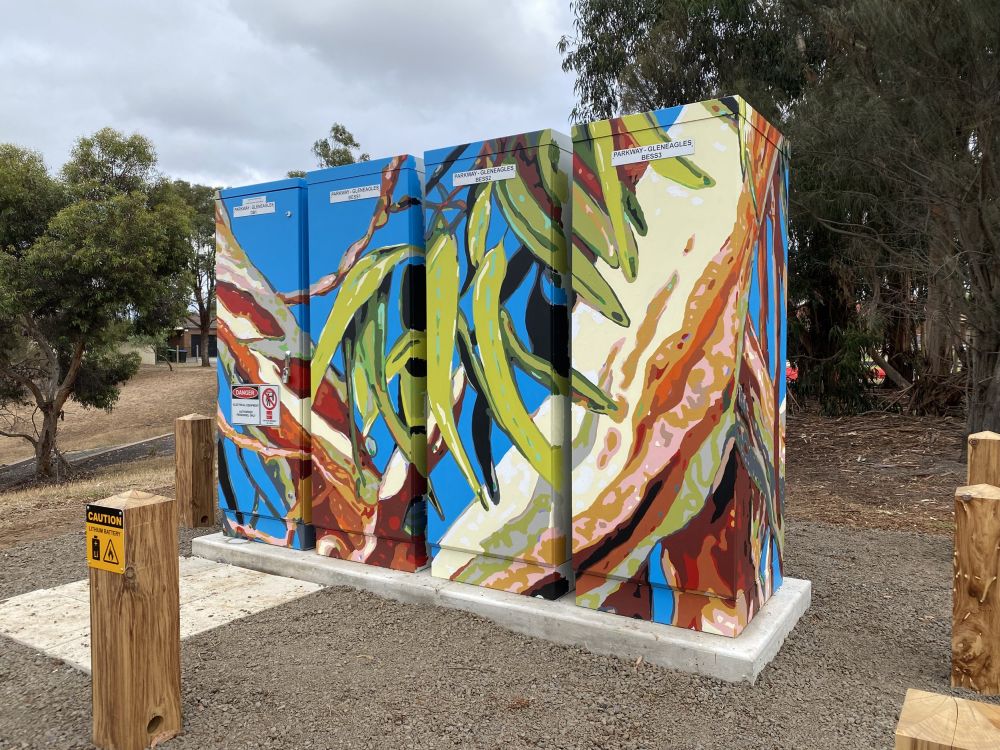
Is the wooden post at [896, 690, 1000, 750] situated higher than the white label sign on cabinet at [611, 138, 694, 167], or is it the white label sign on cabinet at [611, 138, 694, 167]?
the white label sign on cabinet at [611, 138, 694, 167]

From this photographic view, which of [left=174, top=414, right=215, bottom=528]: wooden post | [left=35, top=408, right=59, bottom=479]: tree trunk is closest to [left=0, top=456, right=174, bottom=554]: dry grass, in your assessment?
[left=174, top=414, right=215, bottom=528]: wooden post

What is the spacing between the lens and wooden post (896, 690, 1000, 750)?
1.43m

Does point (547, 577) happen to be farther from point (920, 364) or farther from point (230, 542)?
point (920, 364)

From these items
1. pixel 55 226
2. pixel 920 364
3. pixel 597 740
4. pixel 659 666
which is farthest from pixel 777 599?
pixel 55 226

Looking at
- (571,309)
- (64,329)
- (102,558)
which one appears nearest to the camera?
(102,558)

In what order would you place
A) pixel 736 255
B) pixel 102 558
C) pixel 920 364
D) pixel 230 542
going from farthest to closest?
pixel 920 364, pixel 230 542, pixel 736 255, pixel 102 558

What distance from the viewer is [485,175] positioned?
3.88 m

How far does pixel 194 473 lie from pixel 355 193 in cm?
309

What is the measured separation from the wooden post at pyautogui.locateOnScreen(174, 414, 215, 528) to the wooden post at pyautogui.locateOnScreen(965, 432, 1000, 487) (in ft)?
18.3

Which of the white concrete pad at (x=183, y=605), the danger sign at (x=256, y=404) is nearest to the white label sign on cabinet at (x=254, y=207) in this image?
the danger sign at (x=256, y=404)

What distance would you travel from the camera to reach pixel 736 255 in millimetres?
3188

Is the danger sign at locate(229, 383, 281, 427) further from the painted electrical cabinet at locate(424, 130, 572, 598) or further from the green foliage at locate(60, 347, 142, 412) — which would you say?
the green foliage at locate(60, 347, 142, 412)

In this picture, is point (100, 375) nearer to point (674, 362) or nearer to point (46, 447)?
point (46, 447)

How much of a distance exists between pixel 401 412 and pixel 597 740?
6.98 feet
